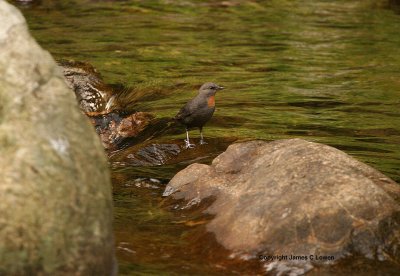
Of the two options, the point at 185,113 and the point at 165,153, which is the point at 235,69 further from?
the point at 165,153

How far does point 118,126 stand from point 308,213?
5429 mm

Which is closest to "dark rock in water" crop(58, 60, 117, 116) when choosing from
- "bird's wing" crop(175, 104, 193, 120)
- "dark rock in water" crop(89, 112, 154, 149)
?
"dark rock in water" crop(89, 112, 154, 149)

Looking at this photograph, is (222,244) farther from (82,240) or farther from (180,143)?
(180,143)

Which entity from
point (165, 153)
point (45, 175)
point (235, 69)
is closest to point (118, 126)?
point (165, 153)

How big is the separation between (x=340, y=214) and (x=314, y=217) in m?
0.18

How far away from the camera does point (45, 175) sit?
15.5 ft

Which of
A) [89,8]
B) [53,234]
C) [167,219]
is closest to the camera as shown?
[53,234]

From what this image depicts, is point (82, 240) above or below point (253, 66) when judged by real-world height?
above

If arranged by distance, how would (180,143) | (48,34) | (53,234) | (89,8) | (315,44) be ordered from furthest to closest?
(89,8), (48,34), (315,44), (180,143), (53,234)

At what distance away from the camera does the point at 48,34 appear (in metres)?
18.1

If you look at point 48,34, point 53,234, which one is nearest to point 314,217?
point 53,234

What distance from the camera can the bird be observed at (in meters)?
10.2

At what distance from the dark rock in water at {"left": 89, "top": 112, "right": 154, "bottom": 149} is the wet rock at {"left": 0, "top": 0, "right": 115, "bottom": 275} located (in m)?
5.75

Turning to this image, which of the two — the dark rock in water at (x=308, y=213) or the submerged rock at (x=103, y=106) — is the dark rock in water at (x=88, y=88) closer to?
the submerged rock at (x=103, y=106)
